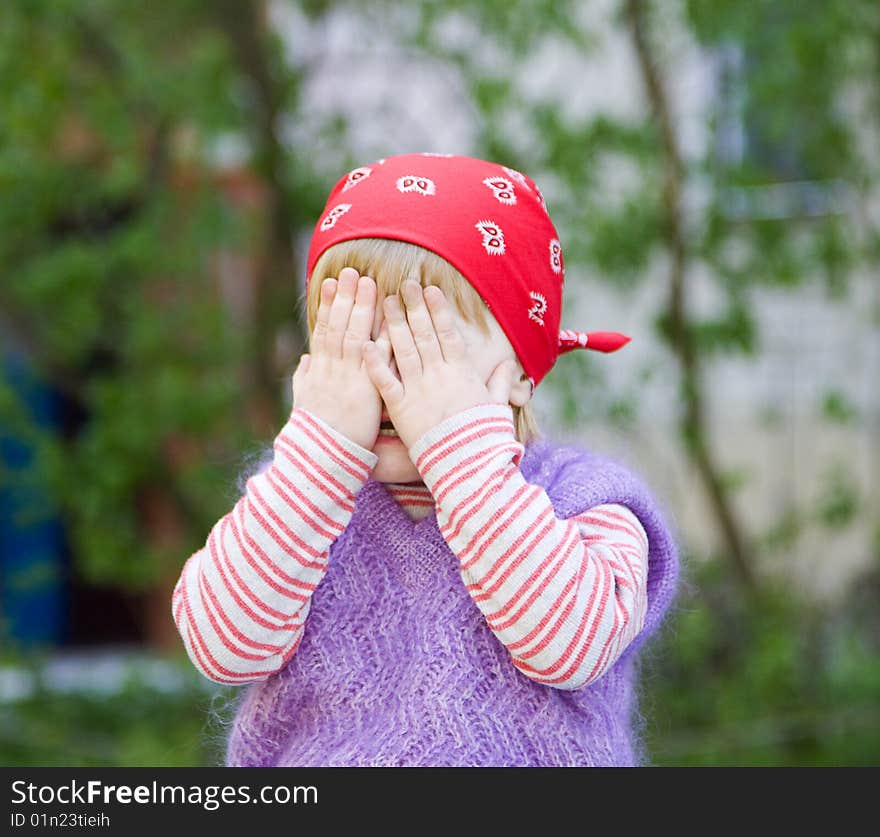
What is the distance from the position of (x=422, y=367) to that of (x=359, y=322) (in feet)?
0.33

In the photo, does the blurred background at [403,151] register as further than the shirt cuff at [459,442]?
Yes

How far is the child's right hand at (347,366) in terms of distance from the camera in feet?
4.47

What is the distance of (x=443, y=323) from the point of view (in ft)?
4.49

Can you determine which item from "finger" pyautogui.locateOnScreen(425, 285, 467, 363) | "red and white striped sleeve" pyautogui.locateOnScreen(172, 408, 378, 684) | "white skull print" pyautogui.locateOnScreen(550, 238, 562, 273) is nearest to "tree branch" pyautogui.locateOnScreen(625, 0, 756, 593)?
"white skull print" pyautogui.locateOnScreen(550, 238, 562, 273)

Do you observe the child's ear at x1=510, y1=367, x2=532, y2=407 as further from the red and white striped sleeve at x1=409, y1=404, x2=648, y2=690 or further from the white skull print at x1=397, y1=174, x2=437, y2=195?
the white skull print at x1=397, y1=174, x2=437, y2=195

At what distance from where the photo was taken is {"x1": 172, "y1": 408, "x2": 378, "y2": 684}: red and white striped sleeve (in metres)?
1.34

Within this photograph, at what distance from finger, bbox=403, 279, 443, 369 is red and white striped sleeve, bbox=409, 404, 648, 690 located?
0.27 feet

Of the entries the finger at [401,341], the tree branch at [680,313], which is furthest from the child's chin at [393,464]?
the tree branch at [680,313]

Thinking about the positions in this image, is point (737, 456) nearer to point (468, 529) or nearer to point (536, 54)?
point (536, 54)

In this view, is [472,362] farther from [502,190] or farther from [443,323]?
[502,190]

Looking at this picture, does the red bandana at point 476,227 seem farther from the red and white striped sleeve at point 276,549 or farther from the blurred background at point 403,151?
the blurred background at point 403,151

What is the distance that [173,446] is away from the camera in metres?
4.58

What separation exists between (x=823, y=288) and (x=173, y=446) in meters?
2.87

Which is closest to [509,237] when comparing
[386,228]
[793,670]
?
[386,228]
